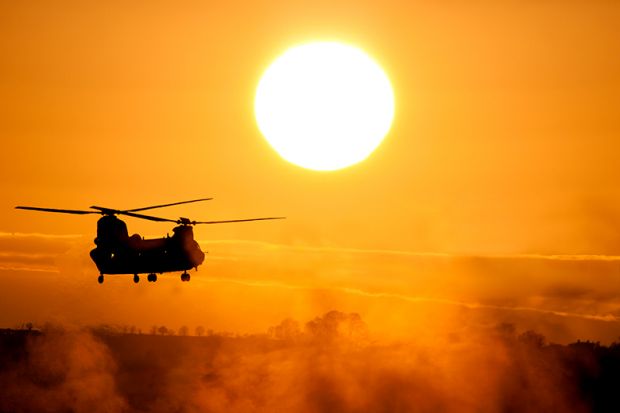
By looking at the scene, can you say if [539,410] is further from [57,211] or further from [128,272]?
[57,211]

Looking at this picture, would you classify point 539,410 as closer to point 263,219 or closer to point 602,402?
point 602,402

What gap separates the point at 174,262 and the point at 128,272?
4.80 metres

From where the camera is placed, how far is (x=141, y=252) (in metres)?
99.8

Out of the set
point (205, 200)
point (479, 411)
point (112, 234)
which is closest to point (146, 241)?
point (112, 234)

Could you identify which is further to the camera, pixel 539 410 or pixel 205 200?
pixel 539 410

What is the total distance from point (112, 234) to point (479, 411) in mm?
118601

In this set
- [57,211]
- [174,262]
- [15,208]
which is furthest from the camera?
[174,262]

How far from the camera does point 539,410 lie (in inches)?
7771

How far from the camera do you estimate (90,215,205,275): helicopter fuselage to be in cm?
9962

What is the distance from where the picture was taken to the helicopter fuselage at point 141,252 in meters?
99.6

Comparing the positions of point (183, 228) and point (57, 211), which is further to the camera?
point (183, 228)

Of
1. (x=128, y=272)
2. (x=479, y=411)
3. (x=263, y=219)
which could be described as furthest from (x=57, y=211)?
(x=479, y=411)

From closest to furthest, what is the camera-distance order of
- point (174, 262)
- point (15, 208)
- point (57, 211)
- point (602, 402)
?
point (15, 208), point (57, 211), point (174, 262), point (602, 402)

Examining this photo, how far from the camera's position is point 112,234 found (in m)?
100
